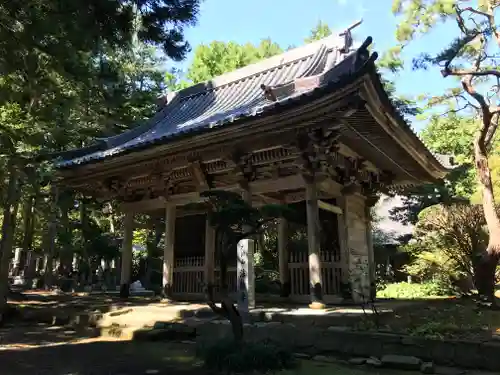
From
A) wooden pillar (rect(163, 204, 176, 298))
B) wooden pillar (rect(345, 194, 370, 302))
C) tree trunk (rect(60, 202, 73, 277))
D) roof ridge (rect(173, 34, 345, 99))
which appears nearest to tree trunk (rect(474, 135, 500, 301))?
wooden pillar (rect(345, 194, 370, 302))

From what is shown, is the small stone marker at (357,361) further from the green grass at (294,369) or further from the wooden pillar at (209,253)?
the wooden pillar at (209,253)

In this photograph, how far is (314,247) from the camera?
8117mm

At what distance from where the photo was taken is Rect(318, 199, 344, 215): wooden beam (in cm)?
905

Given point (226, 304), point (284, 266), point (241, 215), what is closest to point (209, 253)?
point (284, 266)

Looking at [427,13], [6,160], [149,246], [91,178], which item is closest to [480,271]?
[427,13]

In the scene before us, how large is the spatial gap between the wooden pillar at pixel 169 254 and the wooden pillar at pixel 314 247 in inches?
175

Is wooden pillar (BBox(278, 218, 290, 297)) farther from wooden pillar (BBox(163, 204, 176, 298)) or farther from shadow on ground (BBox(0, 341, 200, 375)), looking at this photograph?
shadow on ground (BBox(0, 341, 200, 375))

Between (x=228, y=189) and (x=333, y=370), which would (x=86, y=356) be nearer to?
(x=333, y=370)

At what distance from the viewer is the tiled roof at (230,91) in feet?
35.7

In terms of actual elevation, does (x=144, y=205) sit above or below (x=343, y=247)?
above

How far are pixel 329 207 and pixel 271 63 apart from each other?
5.68m

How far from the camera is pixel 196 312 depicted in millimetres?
8023

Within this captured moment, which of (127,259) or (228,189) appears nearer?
(228,189)

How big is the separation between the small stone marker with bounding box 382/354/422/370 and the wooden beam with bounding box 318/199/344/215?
4346 millimetres
